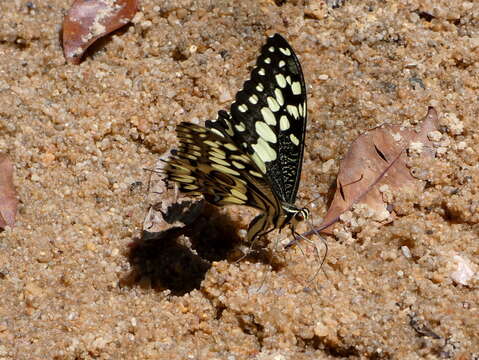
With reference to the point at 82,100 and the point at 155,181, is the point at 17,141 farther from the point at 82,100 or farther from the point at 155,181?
the point at 155,181

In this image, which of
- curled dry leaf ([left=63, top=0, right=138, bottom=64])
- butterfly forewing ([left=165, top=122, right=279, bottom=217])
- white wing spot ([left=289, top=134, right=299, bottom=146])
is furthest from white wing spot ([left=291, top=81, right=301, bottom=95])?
curled dry leaf ([left=63, top=0, right=138, bottom=64])

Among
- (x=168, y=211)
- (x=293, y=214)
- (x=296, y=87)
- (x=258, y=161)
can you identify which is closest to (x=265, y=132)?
(x=258, y=161)

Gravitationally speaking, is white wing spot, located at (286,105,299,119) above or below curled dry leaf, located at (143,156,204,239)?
above

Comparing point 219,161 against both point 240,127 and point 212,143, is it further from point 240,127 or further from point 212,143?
point 240,127

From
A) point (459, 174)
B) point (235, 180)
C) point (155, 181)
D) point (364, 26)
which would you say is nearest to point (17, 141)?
point (155, 181)

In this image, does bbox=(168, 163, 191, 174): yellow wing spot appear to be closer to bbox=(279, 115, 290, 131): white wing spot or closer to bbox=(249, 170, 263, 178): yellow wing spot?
bbox=(249, 170, 263, 178): yellow wing spot
